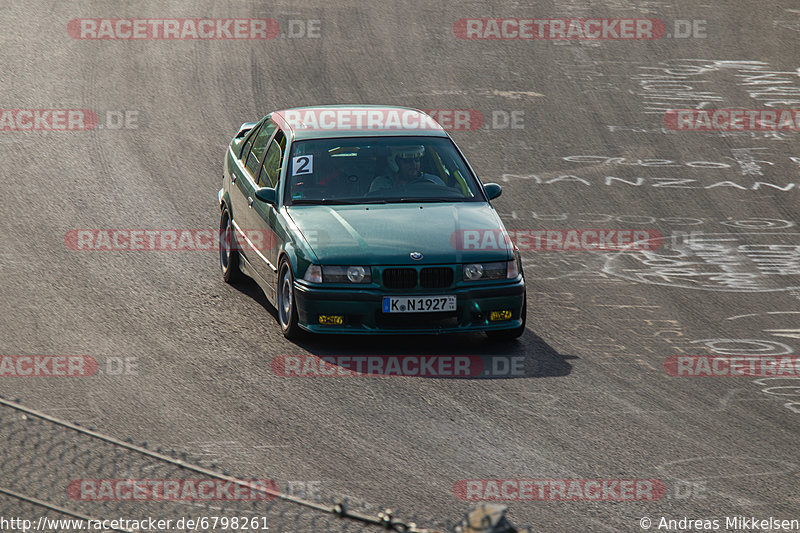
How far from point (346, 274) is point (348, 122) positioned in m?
2.23

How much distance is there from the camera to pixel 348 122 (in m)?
11.1

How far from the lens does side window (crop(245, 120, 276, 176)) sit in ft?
37.1

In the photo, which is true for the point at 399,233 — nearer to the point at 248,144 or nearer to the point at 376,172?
the point at 376,172

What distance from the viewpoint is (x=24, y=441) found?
7102mm

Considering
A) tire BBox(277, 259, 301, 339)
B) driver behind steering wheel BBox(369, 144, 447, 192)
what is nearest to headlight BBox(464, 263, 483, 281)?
driver behind steering wheel BBox(369, 144, 447, 192)

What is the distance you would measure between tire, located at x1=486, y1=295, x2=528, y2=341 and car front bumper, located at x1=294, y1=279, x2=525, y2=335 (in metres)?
0.22

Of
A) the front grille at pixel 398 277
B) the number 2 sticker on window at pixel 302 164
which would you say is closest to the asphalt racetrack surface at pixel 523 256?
the front grille at pixel 398 277

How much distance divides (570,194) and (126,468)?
9547mm

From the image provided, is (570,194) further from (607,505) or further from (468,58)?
(607,505)

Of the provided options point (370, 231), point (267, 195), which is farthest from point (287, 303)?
point (267, 195)

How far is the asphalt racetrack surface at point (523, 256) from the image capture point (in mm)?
7453

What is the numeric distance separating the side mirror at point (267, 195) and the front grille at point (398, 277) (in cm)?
148

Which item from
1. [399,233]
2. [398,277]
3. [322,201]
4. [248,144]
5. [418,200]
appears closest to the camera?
[398,277]

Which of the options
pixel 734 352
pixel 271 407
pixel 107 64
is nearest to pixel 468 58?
pixel 107 64
